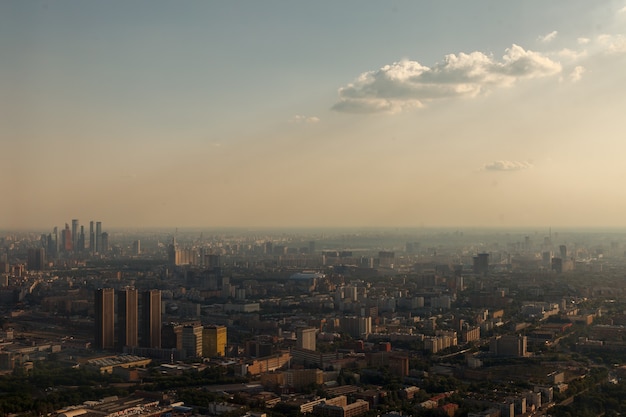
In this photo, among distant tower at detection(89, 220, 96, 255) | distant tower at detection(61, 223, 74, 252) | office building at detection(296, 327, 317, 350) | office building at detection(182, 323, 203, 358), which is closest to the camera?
office building at detection(182, 323, 203, 358)

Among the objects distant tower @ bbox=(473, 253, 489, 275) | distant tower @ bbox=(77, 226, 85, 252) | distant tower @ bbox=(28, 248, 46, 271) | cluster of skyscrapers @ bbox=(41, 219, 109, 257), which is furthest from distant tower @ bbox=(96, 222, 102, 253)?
distant tower @ bbox=(473, 253, 489, 275)

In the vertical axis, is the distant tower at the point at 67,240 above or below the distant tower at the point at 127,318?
above

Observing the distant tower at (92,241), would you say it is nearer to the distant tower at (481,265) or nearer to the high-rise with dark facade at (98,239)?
the high-rise with dark facade at (98,239)

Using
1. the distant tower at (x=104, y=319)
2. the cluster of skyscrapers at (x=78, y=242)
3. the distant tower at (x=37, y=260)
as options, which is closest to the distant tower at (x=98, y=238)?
the cluster of skyscrapers at (x=78, y=242)

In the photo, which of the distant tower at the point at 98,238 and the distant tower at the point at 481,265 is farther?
the distant tower at the point at 481,265

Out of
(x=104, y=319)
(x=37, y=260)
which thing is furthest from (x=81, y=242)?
(x=104, y=319)

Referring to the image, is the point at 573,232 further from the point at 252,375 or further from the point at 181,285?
the point at 252,375

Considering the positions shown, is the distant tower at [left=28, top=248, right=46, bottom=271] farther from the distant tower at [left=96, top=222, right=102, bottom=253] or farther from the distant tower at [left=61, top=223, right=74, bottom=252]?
the distant tower at [left=96, top=222, right=102, bottom=253]
